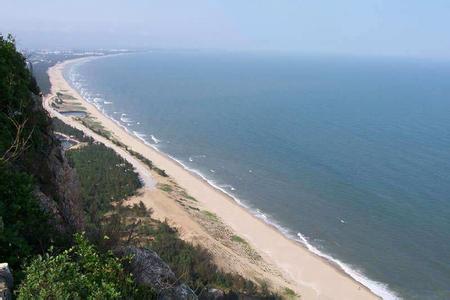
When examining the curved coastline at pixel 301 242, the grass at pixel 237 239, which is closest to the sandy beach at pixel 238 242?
the curved coastline at pixel 301 242

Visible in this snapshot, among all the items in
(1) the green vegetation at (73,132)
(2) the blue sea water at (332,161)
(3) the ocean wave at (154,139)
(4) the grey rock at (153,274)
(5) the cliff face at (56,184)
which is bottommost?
(3) the ocean wave at (154,139)

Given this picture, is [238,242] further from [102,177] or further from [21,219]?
[21,219]

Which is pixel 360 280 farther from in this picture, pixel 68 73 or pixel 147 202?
pixel 68 73

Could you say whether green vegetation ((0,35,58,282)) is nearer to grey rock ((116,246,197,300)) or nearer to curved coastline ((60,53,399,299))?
grey rock ((116,246,197,300))

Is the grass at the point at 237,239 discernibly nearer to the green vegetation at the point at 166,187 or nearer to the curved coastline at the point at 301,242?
the curved coastline at the point at 301,242

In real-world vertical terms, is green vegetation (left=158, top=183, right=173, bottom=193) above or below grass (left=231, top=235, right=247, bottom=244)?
above

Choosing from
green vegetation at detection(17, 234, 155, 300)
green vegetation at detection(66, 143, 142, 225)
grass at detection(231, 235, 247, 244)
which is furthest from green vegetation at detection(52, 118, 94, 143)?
green vegetation at detection(17, 234, 155, 300)

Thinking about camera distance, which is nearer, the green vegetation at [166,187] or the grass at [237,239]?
the grass at [237,239]
